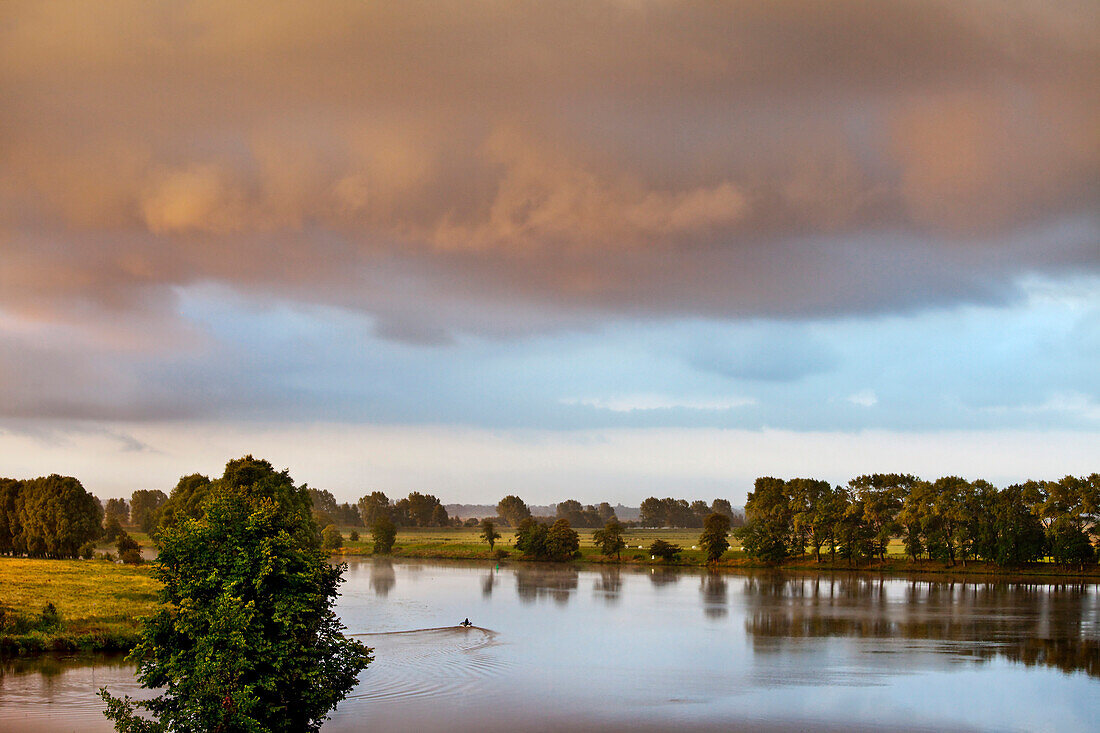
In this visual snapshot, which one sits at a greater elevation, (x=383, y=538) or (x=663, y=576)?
(x=663, y=576)

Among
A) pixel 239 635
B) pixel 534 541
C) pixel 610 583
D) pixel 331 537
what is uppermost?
pixel 239 635

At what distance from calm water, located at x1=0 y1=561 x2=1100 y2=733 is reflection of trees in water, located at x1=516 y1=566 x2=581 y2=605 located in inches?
42.3

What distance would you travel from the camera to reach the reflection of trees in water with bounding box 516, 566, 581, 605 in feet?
277

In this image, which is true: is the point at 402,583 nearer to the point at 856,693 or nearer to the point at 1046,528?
the point at 856,693

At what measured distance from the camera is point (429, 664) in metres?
45.2

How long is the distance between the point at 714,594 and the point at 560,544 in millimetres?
52552

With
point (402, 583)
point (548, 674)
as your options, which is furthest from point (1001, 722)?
point (402, 583)

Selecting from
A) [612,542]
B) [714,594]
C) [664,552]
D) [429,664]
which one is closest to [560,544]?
[612,542]

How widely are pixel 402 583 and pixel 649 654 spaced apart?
52643mm

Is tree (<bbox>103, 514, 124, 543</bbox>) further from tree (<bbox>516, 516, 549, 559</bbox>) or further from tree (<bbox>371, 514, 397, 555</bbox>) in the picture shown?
tree (<bbox>516, 516, 549, 559</bbox>)

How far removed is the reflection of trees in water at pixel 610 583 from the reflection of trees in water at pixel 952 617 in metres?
12.6

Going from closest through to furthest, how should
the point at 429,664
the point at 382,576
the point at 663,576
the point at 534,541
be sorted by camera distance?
the point at 429,664, the point at 382,576, the point at 663,576, the point at 534,541

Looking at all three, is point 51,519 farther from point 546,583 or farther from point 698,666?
point 698,666

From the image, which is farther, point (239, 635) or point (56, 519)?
point (56, 519)
